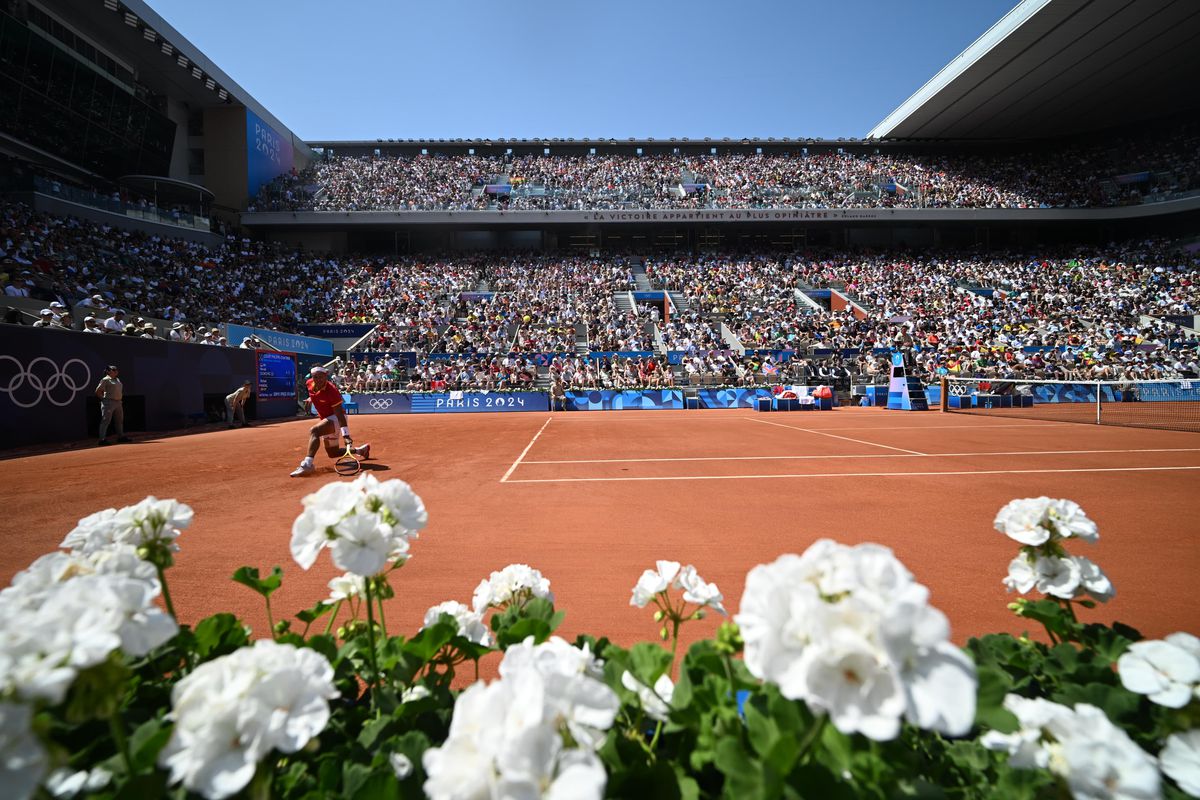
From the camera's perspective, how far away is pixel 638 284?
41.1m

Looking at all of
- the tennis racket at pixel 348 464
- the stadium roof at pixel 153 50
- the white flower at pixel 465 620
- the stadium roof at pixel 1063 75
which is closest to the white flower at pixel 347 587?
the white flower at pixel 465 620

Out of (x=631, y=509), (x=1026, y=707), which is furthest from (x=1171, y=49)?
(x=1026, y=707)

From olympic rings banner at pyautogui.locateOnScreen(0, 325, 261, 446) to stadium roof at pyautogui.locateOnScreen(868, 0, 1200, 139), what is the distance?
4724 cm

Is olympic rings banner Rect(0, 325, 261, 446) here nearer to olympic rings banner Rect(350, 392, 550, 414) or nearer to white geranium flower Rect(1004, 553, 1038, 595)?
olympic rings banner Rect(350, 392, 550, 414)

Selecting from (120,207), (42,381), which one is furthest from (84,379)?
(120,207)

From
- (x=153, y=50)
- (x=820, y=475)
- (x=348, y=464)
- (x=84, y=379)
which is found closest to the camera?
(x=820, y=475)

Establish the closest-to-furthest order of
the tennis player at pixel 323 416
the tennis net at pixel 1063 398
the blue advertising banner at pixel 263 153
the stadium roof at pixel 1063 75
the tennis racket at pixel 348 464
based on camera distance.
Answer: the tennis player at pixel 323 416 → the tennis racket at pixel 348 464 → the tennis net at pixel 1063 398 → the stadium roof at pixel 1063 75 → the blue advertising banner at pixel 263 153

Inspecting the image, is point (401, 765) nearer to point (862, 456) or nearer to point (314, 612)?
point (314, 612)

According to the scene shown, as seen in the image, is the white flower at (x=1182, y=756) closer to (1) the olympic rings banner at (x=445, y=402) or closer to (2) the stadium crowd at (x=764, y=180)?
(1) the olympic rings banner at (x=445, y=402)

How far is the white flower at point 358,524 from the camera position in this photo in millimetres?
1377

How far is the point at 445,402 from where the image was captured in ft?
86.8

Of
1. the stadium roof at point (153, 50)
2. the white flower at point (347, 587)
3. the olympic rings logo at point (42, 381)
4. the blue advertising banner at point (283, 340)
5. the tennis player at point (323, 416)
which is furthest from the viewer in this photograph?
the stadium roof at point (153, 50)

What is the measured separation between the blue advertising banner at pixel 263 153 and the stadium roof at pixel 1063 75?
178ft

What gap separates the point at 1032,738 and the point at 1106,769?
0.14 metres
